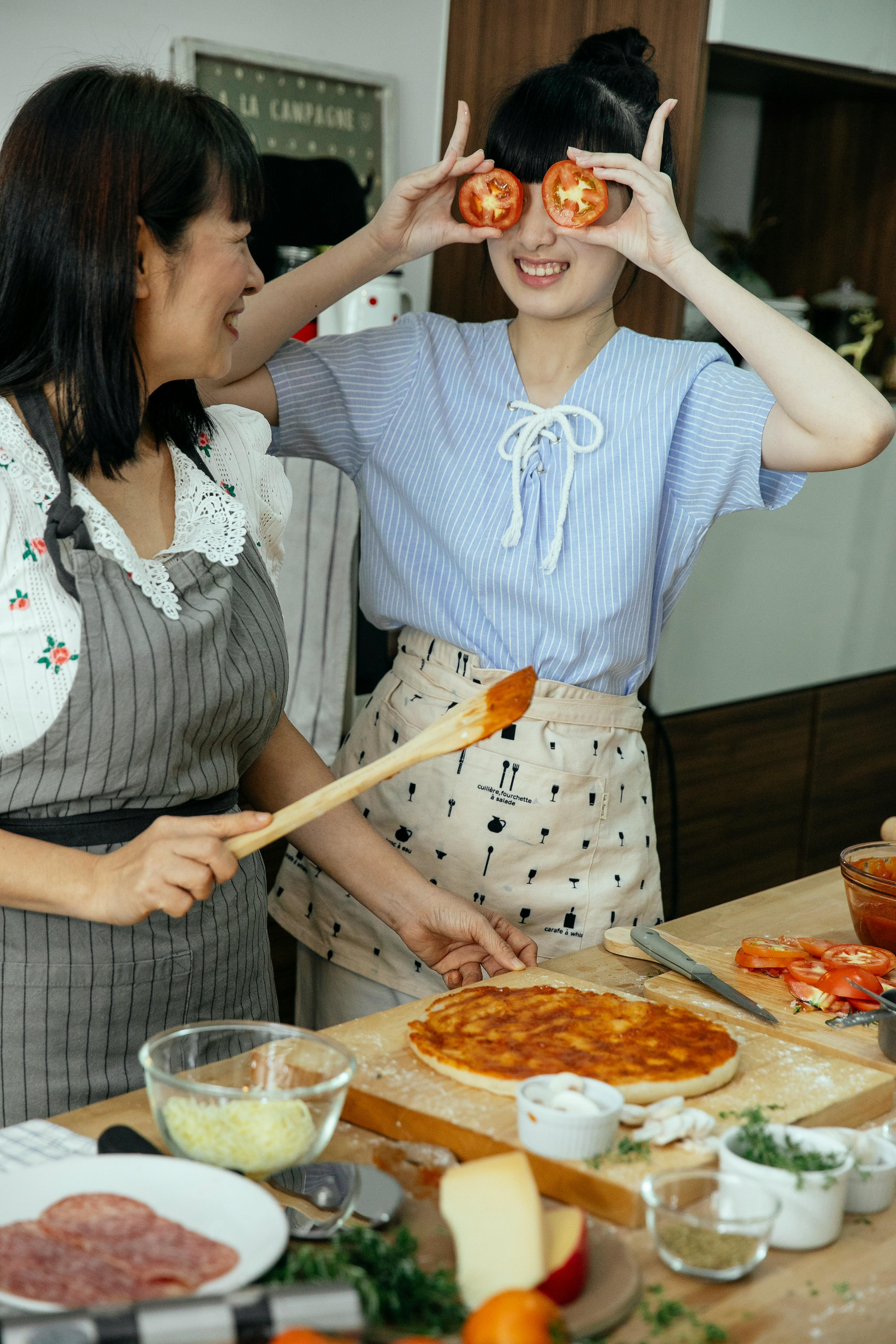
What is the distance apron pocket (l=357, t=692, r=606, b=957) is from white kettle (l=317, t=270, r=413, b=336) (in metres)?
1.02

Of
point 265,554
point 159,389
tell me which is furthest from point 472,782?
point 159,389

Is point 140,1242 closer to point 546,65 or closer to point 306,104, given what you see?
point 306,104

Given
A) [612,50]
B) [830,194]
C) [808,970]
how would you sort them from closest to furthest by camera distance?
→ [808,970] < [612,50] < [830,194]

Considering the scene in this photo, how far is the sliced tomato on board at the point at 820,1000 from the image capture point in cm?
124

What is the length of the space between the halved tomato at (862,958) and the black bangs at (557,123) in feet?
3.05

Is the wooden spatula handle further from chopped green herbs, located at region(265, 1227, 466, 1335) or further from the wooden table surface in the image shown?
chopped green herbs, located at region(265, 1227, 466, 1335)

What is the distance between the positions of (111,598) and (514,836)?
610mm

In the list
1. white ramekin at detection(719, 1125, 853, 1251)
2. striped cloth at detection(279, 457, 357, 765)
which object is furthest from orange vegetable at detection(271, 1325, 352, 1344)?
striped cloth at detection(279, 457, 357, 765)

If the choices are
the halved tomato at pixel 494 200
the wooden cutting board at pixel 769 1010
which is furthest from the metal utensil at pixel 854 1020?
the halved tomato at pixel 494 200

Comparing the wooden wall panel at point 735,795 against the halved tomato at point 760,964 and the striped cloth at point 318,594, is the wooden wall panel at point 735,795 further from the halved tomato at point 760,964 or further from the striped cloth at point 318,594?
the halved tomato at point 760,964

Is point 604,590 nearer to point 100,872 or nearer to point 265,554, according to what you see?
point 265,554

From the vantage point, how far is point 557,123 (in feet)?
5.19

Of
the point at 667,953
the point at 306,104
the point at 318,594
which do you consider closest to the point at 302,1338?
the point at 667,953

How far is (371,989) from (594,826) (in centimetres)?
A: 34
